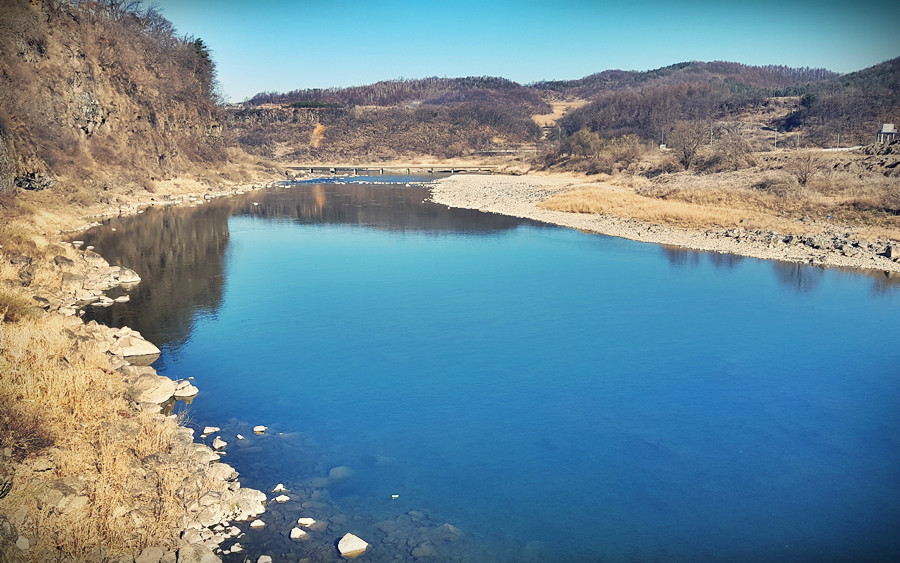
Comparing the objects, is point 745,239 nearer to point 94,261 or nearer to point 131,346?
point 131,346

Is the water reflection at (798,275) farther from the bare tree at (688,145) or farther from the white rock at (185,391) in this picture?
the bare tree at (688,145)

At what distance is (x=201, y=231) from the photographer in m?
29.5

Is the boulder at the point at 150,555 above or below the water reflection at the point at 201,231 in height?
below

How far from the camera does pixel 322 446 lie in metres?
9.81

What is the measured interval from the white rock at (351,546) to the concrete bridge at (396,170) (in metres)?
67.3

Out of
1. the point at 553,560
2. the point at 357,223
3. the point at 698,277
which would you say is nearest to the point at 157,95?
the point at 357,223

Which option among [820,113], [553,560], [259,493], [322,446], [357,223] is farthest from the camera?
[820,113]

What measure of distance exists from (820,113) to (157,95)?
53.2 m

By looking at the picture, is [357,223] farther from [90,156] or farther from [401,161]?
[401,161]

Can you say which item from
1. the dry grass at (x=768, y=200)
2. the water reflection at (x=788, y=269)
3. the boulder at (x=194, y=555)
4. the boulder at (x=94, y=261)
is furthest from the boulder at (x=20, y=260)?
the dry grass at (x=768, y=200)

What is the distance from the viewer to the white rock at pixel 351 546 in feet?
23.5

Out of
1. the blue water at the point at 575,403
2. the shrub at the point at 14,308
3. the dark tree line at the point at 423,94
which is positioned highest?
the dark tree line at the point at 423,94

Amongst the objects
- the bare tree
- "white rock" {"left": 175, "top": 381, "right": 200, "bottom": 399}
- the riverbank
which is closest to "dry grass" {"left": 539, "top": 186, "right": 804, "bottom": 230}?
the bare tree

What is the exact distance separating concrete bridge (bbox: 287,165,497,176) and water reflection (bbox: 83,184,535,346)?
22985 millimetres
